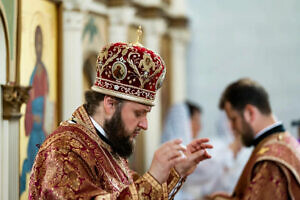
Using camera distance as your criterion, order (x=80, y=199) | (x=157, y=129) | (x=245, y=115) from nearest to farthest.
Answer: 1. (x=80, y=199)
2. (x=245, y=115)
3. (x=157, y=129)

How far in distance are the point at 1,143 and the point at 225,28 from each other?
9.31m

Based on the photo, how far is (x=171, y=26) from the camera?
1292 cm

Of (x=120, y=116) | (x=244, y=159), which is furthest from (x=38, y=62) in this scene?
(x=244, y=159)

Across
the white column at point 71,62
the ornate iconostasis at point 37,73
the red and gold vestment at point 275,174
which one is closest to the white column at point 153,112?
the white column at point 71,62

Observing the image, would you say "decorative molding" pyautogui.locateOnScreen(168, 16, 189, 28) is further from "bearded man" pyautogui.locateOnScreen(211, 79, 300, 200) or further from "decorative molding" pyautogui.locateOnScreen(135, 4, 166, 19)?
"bearded man" pyautogui.locateOnScreen(211, 79, 300, 200)

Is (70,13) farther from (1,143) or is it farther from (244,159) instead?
(244,159)

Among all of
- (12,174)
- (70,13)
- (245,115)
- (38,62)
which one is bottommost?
(12,174)

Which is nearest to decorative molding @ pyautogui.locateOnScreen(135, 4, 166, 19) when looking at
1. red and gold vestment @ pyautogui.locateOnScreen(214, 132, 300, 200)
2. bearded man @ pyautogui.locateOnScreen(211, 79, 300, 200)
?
bearded man @ pyautogui.locateOnScreen(211, 79, 300, 200)

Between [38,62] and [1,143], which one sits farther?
[38,62]

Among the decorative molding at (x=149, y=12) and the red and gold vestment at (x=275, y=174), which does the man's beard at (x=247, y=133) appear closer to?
the red and gold vestment at (x=275, y=174)

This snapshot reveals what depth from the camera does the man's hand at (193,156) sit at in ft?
12.0

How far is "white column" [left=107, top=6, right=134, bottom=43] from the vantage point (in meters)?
8.72

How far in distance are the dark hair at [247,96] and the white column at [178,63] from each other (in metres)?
7.39

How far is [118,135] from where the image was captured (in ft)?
12.0
